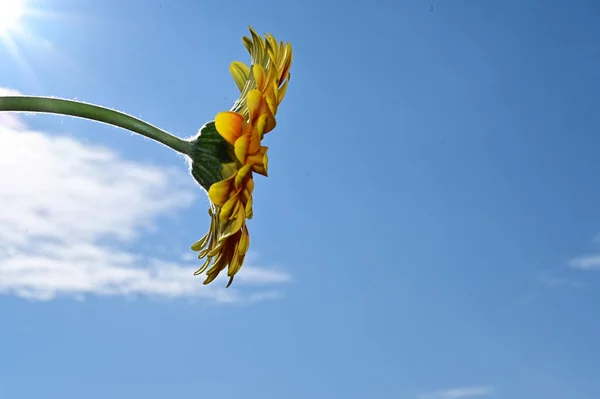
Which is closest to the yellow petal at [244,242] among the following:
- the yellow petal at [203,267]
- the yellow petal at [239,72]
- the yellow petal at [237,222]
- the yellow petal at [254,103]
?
the yellow petal at [237,222]

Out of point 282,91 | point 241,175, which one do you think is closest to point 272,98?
point 282,91

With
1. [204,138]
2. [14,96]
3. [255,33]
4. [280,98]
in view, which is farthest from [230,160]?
[14,96]

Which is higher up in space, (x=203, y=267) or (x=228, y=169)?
(x=228, y=169)

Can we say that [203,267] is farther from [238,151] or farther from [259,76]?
[259,76]

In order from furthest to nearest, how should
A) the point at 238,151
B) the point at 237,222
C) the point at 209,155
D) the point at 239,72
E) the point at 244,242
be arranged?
the point at 239,72 → the point at 209,155 → the point at 244,242 → the point at 237,222 → the point at 238,151

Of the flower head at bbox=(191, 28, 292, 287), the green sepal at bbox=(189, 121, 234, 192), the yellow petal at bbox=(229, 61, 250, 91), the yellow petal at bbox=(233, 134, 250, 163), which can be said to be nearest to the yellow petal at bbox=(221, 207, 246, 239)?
the flower head at bbox=(191, 28, 292, 287)

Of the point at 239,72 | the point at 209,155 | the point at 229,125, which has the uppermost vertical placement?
the point at 239,72

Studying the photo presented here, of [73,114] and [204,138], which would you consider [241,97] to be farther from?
[73,114]
